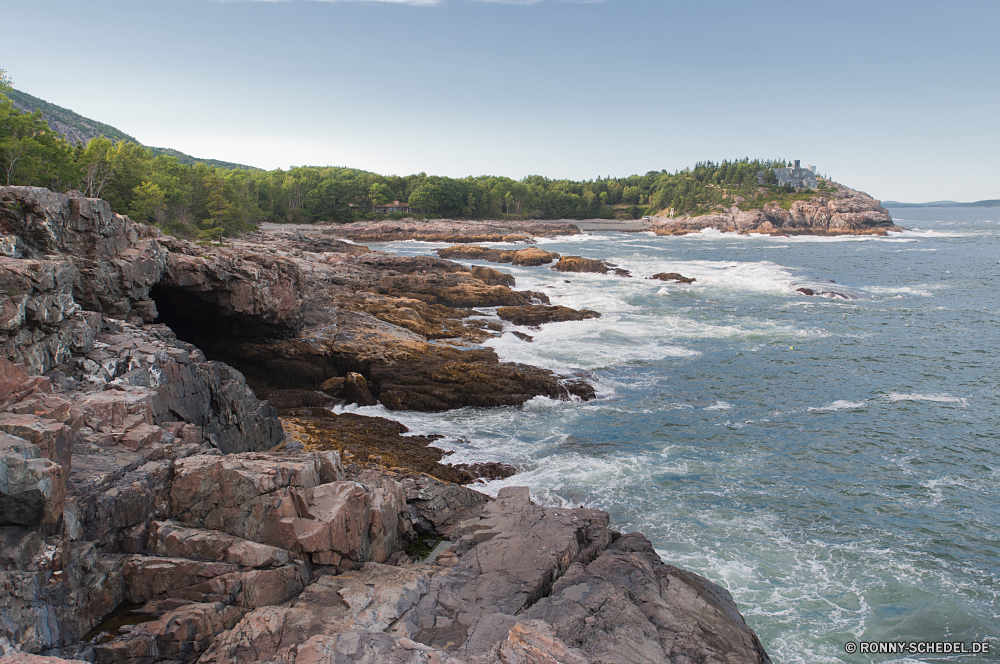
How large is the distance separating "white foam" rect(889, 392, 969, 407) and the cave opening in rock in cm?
2268

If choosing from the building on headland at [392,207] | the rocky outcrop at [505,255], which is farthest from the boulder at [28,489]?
the building on headland at [392,207]

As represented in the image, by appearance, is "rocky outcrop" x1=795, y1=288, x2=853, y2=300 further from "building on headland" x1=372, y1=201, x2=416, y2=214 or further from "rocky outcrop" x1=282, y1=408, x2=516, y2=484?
"building on headland" x1=372, y1=201, x2=416, y2=214

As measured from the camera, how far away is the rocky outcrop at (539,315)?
3359cm

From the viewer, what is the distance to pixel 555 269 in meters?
58.0

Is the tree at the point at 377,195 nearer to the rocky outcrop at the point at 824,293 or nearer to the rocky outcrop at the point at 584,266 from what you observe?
the rocky outcrop at the point at 584,266

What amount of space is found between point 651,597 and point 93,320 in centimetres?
1423

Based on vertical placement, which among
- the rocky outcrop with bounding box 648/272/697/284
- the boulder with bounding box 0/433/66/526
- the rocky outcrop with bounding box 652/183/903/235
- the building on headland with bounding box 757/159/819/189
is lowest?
the boulder with bounding box 0/433/66/526

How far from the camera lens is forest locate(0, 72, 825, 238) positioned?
111 ft

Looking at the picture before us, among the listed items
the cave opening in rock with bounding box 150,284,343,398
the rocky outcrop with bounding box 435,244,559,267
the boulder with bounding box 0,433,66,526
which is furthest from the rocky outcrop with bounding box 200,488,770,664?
the rocky outcrop with bounding box 435,244,559,267

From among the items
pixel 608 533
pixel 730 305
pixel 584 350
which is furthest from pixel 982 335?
pixel 608 533

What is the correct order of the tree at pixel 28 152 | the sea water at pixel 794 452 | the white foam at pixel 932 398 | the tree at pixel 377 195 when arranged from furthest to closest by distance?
1. the tree at pixel 377 195
2. the tree at pixel 28 152
3. the white foam at pixel 932 398
4. the sea water at pixel 794 452

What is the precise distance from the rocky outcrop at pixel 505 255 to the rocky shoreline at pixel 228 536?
47204 mm

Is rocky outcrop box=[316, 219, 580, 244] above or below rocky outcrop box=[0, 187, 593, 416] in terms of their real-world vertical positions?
above

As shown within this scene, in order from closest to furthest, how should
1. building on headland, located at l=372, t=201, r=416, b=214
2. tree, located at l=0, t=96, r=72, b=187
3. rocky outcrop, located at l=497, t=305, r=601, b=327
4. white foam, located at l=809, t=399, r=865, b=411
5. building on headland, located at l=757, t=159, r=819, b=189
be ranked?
white foam, located at l=809, t=399, r=865, b=411 → tree, located at l=0, t=96, r=72, b=187 → rocky outcrop, located at l=497, t=305, r=601, b=327 → building on headland, located at l=372, t=201, r=416, b=214 → building on headland, located at l=757, t=159, r=819, b=189
